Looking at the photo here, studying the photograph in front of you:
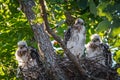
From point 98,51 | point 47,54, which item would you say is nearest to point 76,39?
point 98,51

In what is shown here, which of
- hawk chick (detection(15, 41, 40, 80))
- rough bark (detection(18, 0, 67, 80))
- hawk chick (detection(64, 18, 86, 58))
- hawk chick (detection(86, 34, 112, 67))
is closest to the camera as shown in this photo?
rough bark (detection(18, 0, 67, 80))

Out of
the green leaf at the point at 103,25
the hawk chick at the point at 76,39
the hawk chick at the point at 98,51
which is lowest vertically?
the hawk chick at the point at 98,51

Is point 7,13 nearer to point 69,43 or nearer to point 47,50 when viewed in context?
point 69,43

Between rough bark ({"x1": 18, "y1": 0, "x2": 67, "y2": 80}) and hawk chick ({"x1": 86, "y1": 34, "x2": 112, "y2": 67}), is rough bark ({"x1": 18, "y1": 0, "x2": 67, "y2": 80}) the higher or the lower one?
the higher one

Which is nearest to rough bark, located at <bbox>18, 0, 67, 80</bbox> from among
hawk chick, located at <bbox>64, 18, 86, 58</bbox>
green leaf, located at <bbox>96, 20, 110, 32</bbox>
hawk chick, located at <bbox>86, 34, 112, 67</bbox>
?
hawk chick, located at <bbox>86, 34, 112, 67</bbox>

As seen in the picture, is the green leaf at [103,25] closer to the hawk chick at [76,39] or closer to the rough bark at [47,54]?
the rough bark at [47,54]

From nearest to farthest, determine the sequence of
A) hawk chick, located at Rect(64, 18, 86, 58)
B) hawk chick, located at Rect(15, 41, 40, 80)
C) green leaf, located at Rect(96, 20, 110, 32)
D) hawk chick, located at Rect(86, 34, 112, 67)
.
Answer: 1. green leaf, located at Rect(96, 20, 110, 32)
2. hawk chick, located at Rect(15, 41, 40, 80)
3. hawk chick, located at Rect(86, 34, 112, 67)
4. hawk chick, located at Rect(64, 18, 86, 58)

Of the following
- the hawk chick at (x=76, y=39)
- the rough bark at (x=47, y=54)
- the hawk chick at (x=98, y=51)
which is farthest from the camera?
the hawk chick at (x=76, y=39)

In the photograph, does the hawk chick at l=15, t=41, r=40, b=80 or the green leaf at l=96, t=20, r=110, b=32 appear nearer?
the green leaf at l=96, t=20, r=110, b=32

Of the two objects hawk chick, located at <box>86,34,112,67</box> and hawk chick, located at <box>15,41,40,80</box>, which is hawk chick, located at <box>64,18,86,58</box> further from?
hawk chick, located at <box>15,41,40,80</box>

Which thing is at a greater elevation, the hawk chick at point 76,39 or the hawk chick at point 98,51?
the hawk chick at point 76,39

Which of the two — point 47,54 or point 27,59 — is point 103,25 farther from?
point 27,59

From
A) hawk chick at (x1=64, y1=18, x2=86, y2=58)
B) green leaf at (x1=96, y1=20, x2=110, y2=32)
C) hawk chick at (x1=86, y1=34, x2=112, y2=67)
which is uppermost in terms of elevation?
green leaf at (x1=96, y1=20, x2=110, y2=32)

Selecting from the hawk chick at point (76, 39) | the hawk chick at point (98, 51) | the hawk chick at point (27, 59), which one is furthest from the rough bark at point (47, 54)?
the hawk chick at point (76, 39)
